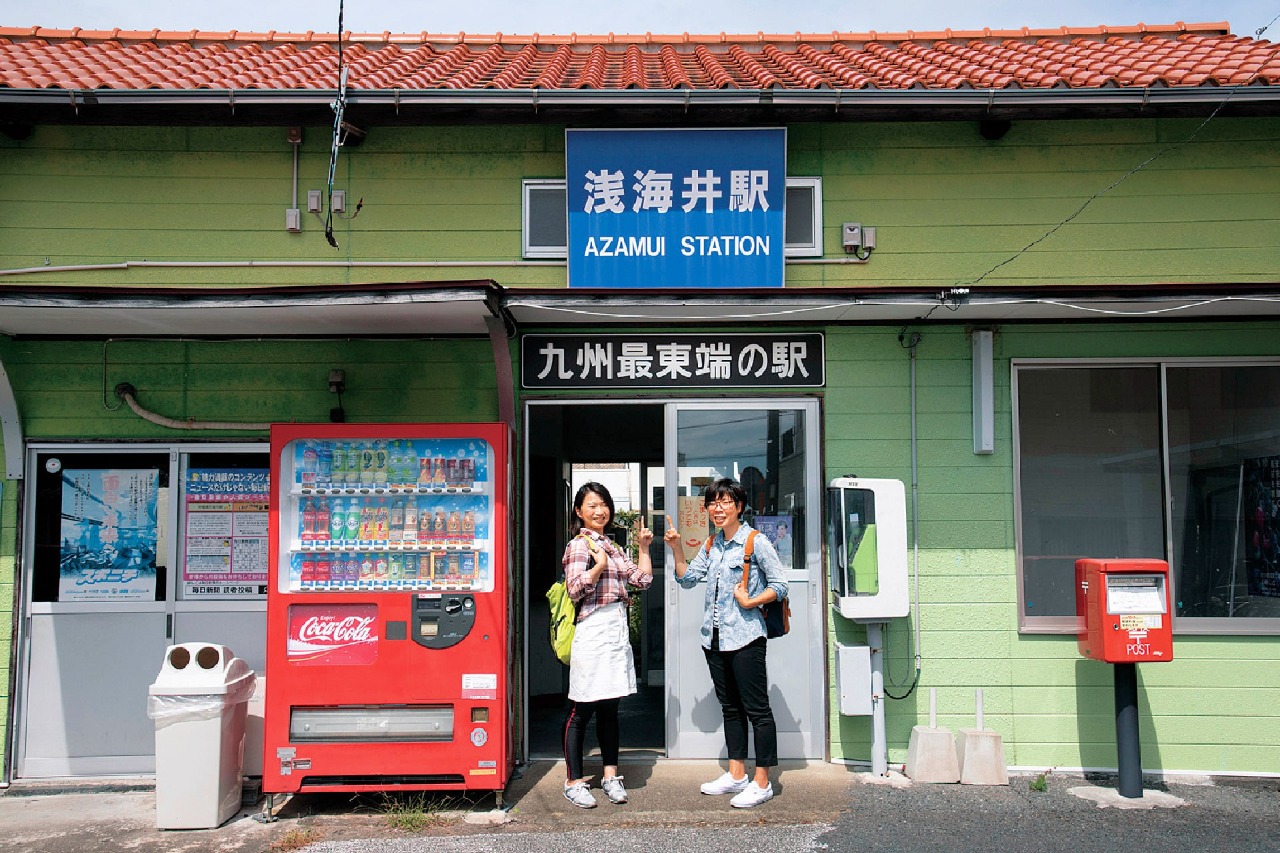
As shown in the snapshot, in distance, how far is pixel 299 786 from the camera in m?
5.36

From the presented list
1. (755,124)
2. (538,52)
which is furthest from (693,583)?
(538,52)

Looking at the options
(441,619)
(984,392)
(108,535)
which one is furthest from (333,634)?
(984,392)

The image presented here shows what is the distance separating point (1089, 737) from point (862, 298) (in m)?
3.14

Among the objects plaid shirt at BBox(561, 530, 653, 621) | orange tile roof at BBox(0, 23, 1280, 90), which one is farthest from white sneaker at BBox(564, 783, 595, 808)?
orange tile roof at BBox(0, 23, 1280, 90)

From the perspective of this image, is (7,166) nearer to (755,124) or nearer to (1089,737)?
(755,124)

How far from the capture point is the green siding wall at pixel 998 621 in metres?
6.10

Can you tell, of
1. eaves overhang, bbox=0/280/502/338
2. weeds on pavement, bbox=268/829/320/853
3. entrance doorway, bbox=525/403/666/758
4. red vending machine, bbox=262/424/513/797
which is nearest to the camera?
weeds on pavement, bbox=268/829/320/853

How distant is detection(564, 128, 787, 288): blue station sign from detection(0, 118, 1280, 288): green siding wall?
189 millimetres

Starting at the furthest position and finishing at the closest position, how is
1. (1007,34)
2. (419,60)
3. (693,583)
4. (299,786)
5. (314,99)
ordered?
(1007,34)
(419,60)
(314,99)
(693,583)
(299,786)

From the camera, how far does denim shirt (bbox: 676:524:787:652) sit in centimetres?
554

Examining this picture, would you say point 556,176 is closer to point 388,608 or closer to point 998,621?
point 388,608

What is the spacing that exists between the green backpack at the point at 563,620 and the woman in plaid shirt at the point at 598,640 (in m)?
0.04

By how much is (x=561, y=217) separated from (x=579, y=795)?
364 cm

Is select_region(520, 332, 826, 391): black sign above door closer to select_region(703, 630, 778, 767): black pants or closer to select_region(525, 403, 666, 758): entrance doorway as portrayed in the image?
select_region(525, 403, 666, 758): entrance doorway
